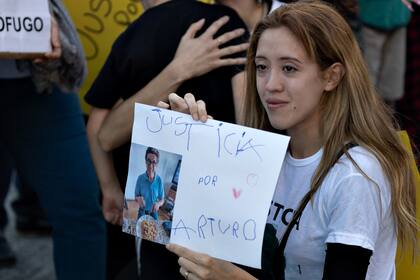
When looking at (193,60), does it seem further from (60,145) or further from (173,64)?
(60,145)

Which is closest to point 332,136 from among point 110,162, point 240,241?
point 240,241

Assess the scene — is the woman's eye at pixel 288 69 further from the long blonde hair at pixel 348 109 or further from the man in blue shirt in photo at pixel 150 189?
the man in blue shirt in photo at pixel 150 189

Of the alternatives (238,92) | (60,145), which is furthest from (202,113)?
(60,145)

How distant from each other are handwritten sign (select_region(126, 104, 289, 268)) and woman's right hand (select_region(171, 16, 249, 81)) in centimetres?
54

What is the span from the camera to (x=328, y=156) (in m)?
1.87

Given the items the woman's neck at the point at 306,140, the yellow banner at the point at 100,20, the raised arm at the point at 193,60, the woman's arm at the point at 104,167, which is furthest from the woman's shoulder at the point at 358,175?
the yellow banner at the point at 100,20

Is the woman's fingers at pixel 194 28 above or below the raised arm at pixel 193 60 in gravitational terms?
above

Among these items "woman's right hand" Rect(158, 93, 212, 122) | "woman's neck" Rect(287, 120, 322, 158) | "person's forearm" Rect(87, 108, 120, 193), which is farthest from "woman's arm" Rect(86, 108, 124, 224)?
"woman's neck" Rect(287, 120, 322, 158)

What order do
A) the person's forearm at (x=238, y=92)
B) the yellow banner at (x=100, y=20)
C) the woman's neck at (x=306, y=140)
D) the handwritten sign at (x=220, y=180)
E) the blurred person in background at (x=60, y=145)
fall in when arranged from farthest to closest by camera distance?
the yellow banner at (x=100, y=20) → the blurred person in background at (x=60, y=145) → the person's forearm at (x=238, y=92) → the woman's neck at (x=306, y=140) → the handwritten sign at (x=220, y=180)

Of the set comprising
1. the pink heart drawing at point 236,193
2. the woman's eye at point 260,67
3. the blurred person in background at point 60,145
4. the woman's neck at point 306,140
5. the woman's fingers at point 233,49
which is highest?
the woman's eye at point 260,67

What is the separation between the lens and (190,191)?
5.99 feet

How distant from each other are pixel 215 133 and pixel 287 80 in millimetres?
227

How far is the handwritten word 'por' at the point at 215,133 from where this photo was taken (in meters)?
1.76

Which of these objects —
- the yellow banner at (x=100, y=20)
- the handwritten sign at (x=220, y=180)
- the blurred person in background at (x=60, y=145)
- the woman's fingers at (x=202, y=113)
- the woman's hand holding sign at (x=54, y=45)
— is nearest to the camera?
the handwritten sign at (x=220, y=180)
